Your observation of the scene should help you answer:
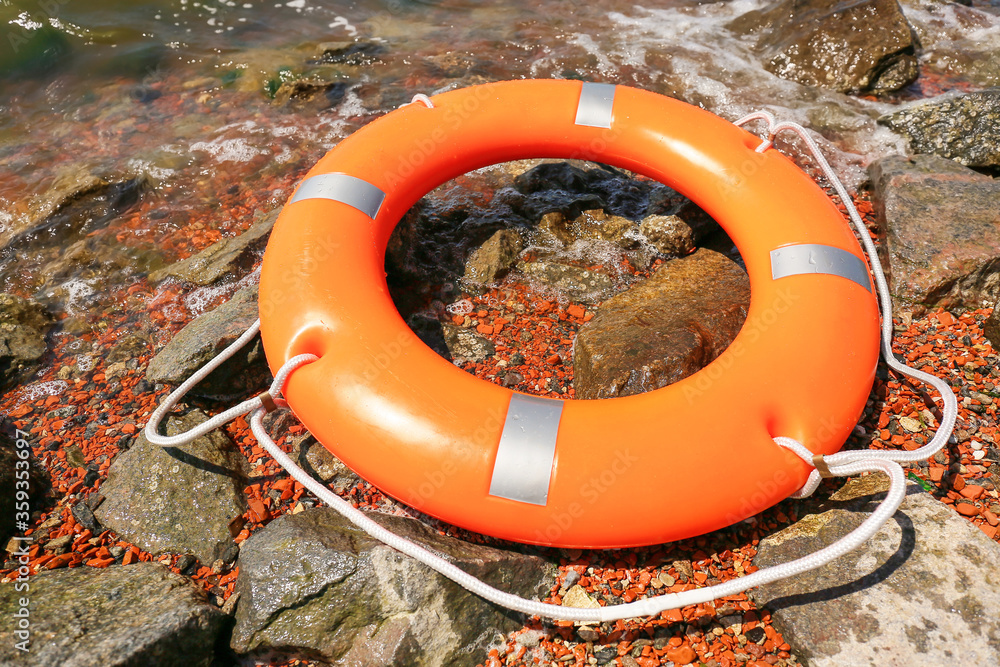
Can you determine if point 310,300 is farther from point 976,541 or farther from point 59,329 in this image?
point 976,541

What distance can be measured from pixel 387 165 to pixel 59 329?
1.67 metres

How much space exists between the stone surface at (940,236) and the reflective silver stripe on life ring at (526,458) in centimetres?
Answer: 173

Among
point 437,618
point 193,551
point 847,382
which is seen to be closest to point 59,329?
point 193,551

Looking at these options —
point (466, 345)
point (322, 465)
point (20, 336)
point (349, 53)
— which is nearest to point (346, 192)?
point (466, 345)

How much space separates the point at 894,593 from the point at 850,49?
369 cm

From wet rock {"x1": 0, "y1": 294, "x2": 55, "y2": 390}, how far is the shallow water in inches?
5.1

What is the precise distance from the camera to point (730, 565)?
1.80 meters

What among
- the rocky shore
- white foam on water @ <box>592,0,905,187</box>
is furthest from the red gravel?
white foam on water @ <box>592,0,905,187</box>

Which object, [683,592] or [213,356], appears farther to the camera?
[213,356]

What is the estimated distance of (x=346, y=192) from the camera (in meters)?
2.23

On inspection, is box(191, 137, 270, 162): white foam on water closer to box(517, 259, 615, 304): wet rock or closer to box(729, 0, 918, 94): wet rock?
box(517, 259, 615, 304): wet rock

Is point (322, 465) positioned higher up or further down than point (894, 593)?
further down

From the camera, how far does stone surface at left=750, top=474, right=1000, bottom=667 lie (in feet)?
4.88

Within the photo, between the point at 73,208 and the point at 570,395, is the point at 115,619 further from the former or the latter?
the point at 73,208
